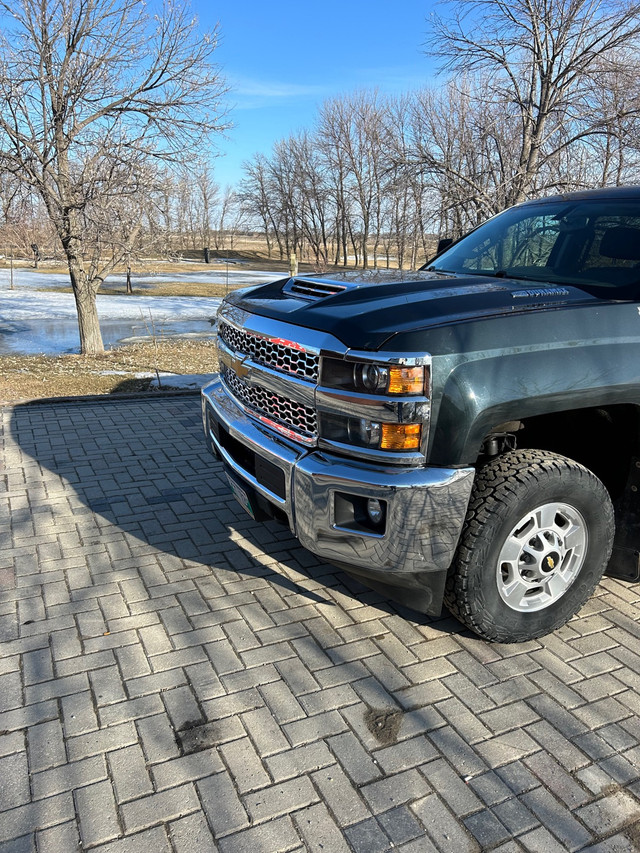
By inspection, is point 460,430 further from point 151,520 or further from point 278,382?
point 151,520

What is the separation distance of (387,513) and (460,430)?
448mm

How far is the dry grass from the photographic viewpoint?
27.3 ft

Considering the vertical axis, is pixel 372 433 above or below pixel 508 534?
above

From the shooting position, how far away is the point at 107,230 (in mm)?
10297

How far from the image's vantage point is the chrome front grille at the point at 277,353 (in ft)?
9.10

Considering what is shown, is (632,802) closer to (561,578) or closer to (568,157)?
(561,578)

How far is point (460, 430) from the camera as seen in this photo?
254 centimetres

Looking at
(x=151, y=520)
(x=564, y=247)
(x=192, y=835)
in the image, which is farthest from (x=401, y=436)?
(x=151, y=520)

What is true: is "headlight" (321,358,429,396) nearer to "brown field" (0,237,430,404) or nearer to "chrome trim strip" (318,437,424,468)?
"chrome trim strip" (318,437,424,468)

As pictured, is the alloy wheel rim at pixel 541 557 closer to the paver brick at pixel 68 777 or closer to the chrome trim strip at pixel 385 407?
the chrome trim strip at pixel 385 407

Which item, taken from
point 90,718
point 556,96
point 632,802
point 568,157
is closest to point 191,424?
point 90,718

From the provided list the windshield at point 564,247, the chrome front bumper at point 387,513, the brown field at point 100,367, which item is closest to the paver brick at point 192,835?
the chrome front bumper at point 387,513

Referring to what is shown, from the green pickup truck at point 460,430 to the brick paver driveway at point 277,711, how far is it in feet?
1.14

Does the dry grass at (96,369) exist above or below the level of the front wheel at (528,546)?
below
